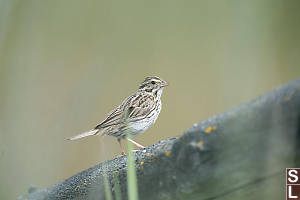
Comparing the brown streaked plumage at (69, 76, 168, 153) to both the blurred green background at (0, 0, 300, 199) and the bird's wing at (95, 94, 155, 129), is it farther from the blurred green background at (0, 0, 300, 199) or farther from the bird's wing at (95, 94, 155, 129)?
the blurred green background at (0, 0, 300, 199)

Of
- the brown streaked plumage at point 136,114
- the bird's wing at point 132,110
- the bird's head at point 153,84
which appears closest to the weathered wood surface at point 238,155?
the brown streaked plumage at point 136,114

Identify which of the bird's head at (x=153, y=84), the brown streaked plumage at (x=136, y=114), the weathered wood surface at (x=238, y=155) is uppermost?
the bird's head at (x=153, y=84)

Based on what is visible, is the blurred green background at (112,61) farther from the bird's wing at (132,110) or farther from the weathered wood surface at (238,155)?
the weathered wood surface at (238,155)

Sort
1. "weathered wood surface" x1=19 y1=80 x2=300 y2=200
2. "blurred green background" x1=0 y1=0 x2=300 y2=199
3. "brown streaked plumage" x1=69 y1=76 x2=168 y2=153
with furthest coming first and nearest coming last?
1. "blurred green background" x1=0 y1=0 x2=300 y2=199
2. "brown streaked plumage" x1=69 y1=76 x2=168 y2=153
3. "weathered wood surface" x1=19 y1=80 x2=300 y2=200

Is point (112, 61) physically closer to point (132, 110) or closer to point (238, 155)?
point (132, 110)

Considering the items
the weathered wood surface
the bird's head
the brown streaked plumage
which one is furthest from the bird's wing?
the weathered wood surface

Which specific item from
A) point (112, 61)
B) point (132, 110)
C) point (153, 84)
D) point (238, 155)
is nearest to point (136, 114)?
point (132, 110)
